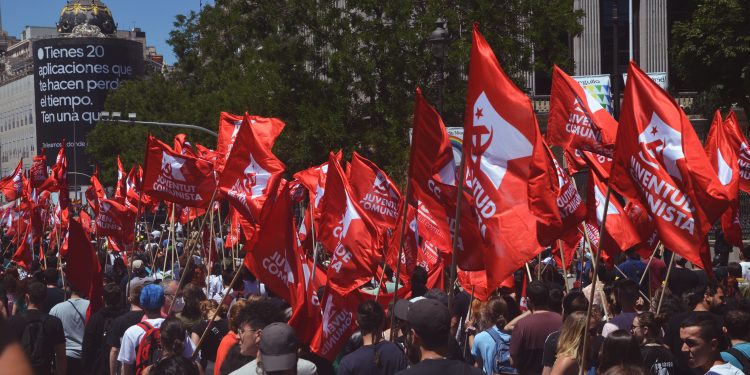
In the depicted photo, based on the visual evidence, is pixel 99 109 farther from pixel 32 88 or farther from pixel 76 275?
pixel 76 275

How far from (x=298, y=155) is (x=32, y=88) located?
112m

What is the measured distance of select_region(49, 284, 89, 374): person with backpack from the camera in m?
9.84

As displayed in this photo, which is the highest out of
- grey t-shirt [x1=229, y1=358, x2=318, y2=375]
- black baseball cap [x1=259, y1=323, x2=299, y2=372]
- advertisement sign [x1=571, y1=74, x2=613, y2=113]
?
advertisement sign [x1=571, y1=74, x2=613, y2=113]

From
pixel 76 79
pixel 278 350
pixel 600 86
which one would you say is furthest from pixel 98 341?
→ pixel 76 79

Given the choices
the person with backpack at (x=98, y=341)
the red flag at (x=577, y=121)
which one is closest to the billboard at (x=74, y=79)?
the red flag at (x=577, y=121)

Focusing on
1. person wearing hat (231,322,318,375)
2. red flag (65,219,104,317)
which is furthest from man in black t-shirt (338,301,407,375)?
red flag (65,219,104,317)

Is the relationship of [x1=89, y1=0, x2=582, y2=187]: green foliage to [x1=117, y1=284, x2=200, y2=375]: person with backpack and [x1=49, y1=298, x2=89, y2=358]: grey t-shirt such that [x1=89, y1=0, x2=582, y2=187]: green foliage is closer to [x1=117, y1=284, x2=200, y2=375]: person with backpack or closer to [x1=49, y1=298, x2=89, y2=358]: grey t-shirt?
[x1=49, y1=298, x2=89, y2=358]: grey t-shirt

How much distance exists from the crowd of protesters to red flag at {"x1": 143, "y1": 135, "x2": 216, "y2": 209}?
2818mm

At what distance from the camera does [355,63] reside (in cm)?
2727

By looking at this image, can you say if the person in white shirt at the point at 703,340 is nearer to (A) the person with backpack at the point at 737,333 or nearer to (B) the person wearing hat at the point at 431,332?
(A) the person with backpack at the point at 737,333

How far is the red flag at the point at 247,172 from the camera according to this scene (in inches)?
413

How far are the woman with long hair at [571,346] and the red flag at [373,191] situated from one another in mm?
5414

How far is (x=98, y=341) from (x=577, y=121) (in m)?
4.31

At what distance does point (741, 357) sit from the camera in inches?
269
